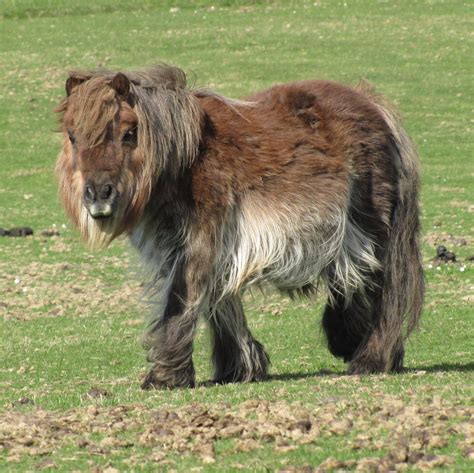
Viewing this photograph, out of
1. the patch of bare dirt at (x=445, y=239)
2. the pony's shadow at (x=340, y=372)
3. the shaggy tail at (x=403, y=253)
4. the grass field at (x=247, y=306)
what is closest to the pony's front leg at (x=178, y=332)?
the grass field at (x=247, y=306)

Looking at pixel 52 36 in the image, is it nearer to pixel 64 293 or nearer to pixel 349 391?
pixel 64 293

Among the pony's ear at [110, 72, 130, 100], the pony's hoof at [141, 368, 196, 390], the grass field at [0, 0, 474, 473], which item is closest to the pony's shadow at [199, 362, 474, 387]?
the grass field at [0, 0, 474, 473]

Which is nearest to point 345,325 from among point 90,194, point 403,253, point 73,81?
point 403,253

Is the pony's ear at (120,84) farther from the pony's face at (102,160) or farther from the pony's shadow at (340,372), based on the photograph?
the pony's shadow at (340,372)

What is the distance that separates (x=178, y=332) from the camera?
9.09 meters

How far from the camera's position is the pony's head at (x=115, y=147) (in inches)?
340

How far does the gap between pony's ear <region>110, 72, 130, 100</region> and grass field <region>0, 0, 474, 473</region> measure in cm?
136

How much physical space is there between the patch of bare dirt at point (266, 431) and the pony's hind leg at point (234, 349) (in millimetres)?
1882

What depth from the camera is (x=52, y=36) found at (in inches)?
1431

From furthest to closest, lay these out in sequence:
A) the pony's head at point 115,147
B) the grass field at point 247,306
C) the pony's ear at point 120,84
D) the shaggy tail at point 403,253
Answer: the shaggy tail at point 403,253 < the pony's ear at point 120,84 < the pony's head at point 115,147 < the grass field at point 247,306

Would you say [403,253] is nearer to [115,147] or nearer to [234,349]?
[234,349]

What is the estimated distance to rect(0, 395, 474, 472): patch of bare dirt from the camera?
646cm

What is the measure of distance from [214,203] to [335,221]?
1.02 m

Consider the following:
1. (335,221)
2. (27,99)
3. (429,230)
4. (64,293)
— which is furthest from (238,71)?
(335,221)
